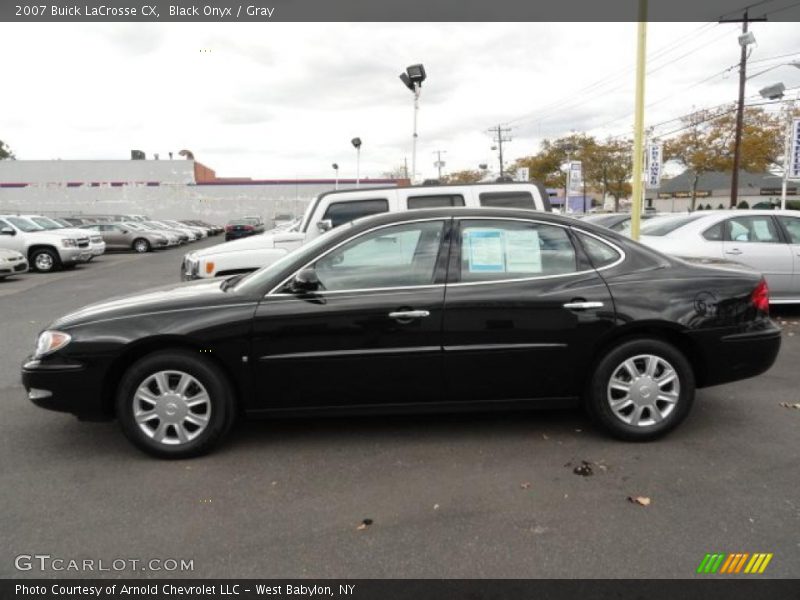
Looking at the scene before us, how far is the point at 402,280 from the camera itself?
3.86 meters

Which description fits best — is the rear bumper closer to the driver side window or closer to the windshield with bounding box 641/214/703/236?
the driver side window

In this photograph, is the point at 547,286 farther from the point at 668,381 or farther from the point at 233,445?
the point at 233,445

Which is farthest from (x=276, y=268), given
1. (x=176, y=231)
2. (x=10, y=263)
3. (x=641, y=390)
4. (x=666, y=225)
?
(x=176, y=231)

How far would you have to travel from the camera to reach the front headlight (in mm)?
3693

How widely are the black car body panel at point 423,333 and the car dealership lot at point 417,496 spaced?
0.37m

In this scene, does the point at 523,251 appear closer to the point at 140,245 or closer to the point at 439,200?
the point at 439,200

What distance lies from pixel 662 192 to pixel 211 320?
87313 mm

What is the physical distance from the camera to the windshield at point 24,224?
57.1 feet

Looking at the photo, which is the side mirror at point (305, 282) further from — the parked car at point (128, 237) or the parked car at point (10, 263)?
the parked car at point (128, 237)

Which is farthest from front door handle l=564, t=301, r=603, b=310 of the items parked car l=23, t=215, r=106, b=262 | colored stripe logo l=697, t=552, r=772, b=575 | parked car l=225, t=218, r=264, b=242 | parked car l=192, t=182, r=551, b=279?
parked car l=225, t=218, r=264, b=242

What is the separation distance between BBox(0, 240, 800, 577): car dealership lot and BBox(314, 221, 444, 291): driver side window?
1.13 m

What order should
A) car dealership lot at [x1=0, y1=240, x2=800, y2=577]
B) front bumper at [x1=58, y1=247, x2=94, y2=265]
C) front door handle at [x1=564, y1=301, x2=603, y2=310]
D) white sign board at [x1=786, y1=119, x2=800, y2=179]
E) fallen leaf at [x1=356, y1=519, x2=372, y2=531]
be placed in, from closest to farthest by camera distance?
car dealership lot at [x1=0, y1=240, x2=800, y2=577], fallen leaf at [x1=356, y1=519, x2=372, y2=531], front door handle at [x1=564, y1=301, x2=603, y2=310], white sign board at [x1=786, y1=119, x2=800, y2=179], front bumper at [x1=58, y1=247, x2=94, y2=265]

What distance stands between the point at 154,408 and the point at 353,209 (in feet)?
13.9

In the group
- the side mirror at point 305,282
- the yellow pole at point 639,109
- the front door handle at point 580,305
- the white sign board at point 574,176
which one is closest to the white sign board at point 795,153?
the white sign board at point 574,176
